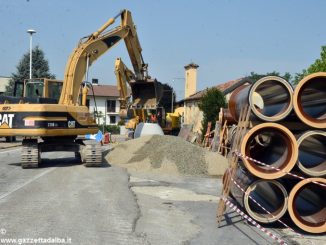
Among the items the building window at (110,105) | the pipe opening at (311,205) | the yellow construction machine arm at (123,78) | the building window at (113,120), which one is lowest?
the building window at (113,120)

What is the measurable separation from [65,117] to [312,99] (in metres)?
9.21

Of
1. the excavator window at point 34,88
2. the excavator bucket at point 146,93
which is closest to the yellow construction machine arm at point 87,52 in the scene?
the excavator window at point 34,88

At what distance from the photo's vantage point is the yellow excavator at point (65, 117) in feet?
49.6

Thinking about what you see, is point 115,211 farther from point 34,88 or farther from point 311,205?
point 34,88

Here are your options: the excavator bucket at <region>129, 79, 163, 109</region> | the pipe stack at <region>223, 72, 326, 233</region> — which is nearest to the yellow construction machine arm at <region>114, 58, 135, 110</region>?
the excavator bucket at <region>129, 79, 163, 109</region>

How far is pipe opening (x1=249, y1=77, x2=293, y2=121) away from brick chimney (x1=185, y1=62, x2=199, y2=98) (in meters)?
48.3

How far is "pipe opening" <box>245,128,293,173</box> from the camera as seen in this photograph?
7.86m

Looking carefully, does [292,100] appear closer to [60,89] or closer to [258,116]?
[258,116]

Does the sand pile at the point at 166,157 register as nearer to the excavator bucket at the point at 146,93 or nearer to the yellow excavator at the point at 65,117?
the yellow excavator at the point at 65,117

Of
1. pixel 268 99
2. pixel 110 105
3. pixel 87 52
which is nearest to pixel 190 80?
pixel 110 105

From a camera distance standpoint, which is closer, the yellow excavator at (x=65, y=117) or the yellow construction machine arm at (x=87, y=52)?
the yellow excavator at (x=65, y=117)

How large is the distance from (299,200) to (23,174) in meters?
8.25

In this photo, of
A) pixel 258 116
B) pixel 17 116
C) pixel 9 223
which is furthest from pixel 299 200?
pixel 17 116

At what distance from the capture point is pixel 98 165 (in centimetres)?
1565
